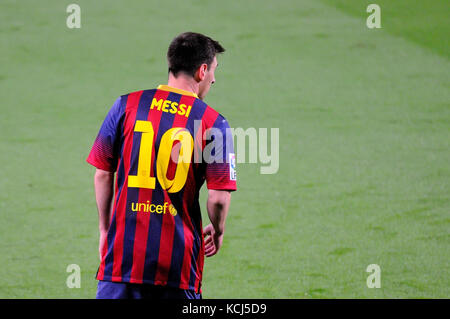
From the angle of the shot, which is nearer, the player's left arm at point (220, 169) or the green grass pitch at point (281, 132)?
Result: the player's left arm at point (220, 169)

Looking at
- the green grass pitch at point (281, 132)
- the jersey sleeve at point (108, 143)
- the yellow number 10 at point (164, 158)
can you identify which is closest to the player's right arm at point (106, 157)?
the jersey sleeve at point (108, 143)

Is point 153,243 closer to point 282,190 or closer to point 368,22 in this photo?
point 282,190

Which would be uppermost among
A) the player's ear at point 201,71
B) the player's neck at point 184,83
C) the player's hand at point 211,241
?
the player's ear at point 201,71

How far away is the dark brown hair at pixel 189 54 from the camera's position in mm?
2584

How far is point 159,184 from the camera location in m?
2.46

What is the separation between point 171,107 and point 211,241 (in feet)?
1.89

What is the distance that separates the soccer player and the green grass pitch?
5.10 ft

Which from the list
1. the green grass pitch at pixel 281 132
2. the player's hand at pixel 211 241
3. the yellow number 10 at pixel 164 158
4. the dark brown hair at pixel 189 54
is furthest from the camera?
the green grass pitch at pixel 281 132

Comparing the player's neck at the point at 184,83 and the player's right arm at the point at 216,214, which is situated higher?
the player's neck at the point at 184,83

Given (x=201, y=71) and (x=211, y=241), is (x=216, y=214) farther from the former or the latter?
(x=201, y=71)

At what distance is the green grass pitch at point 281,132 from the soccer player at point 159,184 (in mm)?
1553

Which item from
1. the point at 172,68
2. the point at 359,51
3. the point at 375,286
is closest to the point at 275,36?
the point at 359,51

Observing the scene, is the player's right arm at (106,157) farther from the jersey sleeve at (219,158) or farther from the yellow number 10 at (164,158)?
the jersey sleeve at (219,158)
